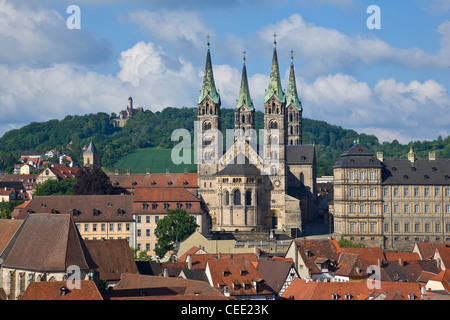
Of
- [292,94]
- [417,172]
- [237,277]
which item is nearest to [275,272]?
[237,277]

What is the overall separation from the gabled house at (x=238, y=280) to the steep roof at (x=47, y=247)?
12606 millimetres

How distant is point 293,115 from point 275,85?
→ 1561 centimetres

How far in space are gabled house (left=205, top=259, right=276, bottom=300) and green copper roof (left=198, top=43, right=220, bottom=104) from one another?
5948cm

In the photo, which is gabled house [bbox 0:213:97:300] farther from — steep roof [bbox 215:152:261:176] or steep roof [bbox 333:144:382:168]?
steep roof [bbox 215:152:261:176]

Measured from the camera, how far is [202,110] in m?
124

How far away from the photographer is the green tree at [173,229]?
95825 millimetres

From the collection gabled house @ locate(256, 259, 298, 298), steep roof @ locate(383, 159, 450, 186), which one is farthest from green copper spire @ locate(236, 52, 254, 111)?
gabled house @ locate(256, 259, 298, 298)

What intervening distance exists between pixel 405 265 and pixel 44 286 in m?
38.9

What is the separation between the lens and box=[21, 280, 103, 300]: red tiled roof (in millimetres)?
45906

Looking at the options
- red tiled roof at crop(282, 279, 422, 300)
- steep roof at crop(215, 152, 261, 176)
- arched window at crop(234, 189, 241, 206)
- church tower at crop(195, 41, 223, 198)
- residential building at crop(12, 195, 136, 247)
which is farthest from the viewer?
church tower at crop(195, 41, 223, 198)

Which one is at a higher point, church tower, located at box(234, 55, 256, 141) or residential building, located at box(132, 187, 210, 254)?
church tower, located at box(234, 55, 256, 141)

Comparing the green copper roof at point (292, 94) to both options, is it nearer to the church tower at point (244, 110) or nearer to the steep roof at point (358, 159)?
the church tower at point (244, 110)

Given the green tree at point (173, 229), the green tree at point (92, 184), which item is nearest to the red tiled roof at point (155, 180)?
the green tree at point (92, 184)
